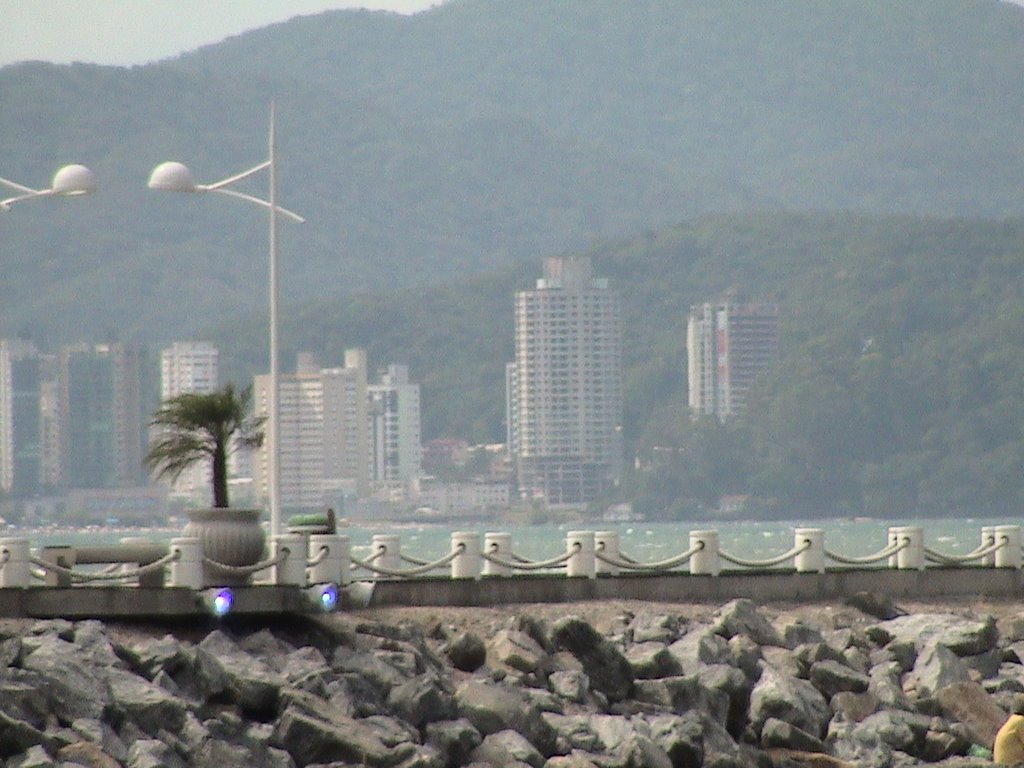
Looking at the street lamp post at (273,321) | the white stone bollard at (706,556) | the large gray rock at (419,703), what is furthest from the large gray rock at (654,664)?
the street lamp post at (273,321)

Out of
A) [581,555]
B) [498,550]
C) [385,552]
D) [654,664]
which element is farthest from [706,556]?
[385,552]

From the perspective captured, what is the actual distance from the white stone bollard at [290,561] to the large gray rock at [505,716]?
2627 mm

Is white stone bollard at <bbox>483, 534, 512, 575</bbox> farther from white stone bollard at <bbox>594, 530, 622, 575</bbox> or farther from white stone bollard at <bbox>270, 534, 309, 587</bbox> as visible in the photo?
white stone bollard at <bbox>270, 534, 309, 587</bbox>

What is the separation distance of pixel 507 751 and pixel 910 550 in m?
11.2

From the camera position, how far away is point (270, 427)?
30375 millimetres

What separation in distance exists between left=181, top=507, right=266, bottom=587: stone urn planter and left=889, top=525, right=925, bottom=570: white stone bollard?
10.4m

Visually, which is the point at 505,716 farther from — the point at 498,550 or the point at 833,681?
the point at 498,550

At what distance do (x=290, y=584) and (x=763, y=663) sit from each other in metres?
5.52

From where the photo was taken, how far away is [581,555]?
94.8ft

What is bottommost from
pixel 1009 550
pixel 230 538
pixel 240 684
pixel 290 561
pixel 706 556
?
pixel 240 684

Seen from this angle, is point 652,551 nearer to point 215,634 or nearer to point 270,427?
point 270,427

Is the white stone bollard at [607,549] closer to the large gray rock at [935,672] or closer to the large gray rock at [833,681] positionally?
the large gray rock at [833,681]

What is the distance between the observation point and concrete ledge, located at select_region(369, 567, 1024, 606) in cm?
2706

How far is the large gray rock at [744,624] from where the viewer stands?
2767cm
